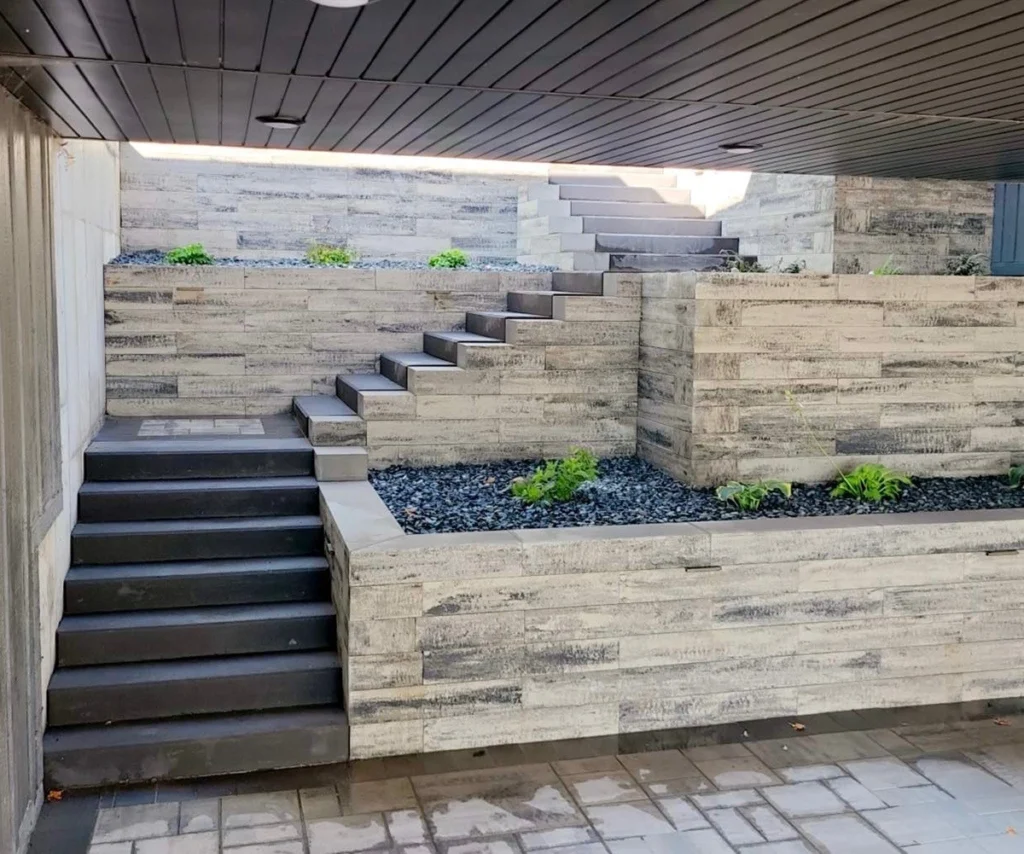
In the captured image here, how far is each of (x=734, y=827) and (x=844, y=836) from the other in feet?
1.29

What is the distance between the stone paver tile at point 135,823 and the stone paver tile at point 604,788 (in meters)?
1.52

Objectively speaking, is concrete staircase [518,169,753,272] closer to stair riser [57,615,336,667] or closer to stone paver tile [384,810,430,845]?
stair riser [57,615,336,667]

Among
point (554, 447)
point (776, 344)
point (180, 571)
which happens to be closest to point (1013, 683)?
point (776, 344)

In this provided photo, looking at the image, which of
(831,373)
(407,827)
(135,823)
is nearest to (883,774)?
(407,827)

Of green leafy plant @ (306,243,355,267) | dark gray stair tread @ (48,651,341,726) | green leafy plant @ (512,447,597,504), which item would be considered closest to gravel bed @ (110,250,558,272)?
green leafy plant @ (306,243,355,267)

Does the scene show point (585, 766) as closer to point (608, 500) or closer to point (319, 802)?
point (319, 802)

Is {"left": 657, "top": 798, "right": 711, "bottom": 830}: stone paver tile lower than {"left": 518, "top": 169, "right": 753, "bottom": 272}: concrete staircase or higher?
lower

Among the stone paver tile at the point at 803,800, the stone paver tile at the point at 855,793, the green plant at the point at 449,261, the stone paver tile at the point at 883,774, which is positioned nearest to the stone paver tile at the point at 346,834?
the stone paver tile at the point at 803,800

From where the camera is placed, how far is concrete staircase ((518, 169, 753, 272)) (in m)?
8.27

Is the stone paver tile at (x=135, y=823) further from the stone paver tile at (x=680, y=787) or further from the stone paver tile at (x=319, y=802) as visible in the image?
the stone paver tile at (x=680, y=787)

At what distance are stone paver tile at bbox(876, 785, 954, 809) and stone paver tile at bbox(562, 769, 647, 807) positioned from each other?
3.14ft

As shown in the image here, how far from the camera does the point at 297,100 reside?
4270 mm

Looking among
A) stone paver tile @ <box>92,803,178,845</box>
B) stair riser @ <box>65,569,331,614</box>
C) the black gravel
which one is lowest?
stone paver tile @ <box>92,803,178,845</box>

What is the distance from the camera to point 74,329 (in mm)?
5148
